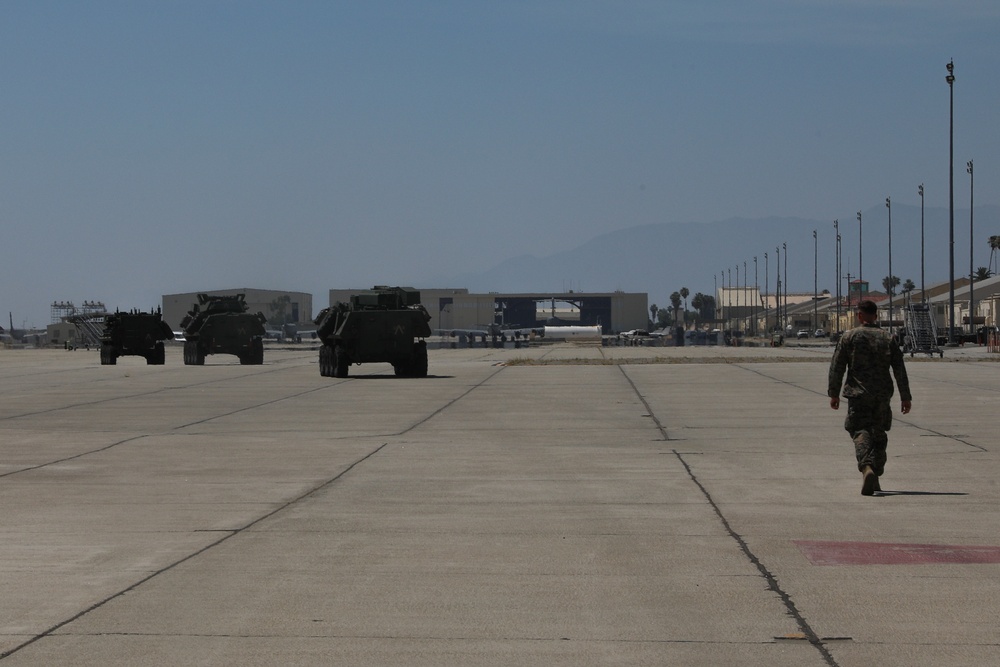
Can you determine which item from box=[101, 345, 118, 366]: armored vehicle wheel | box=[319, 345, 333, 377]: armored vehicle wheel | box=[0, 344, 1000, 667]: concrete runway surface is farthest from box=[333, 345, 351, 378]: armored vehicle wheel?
box=[101, 345, 118, 366]: armored vehicle wheel

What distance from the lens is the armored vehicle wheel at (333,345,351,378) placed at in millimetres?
38844

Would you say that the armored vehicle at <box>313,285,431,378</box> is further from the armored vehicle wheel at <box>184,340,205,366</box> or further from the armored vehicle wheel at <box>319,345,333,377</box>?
the armored vehicle wheel at <box>184,340,205,366</box>

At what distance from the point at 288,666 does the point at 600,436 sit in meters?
13.0

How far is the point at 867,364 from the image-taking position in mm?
12570

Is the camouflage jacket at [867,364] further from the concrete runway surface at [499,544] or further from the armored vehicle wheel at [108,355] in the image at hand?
the armored vehicle wheel at [108,355]

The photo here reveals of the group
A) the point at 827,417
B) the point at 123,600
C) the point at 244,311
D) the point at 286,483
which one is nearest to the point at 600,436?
the point at 827,417

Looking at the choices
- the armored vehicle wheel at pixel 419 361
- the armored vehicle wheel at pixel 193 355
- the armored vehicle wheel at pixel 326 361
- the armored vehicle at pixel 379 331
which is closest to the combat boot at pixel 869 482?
the armored vehicle at pixel 379 331

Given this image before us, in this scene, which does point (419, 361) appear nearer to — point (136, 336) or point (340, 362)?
point (340, 362)

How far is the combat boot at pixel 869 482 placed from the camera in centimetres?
1211

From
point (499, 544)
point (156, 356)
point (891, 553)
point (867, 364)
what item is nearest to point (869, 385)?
point (867, 364)

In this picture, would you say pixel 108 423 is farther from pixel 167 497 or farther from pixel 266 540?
pixel 266 540

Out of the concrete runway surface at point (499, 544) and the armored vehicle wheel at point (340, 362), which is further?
the armored vehicle wheel at point (340, 362)

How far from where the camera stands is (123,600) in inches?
305

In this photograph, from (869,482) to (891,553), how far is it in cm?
303
